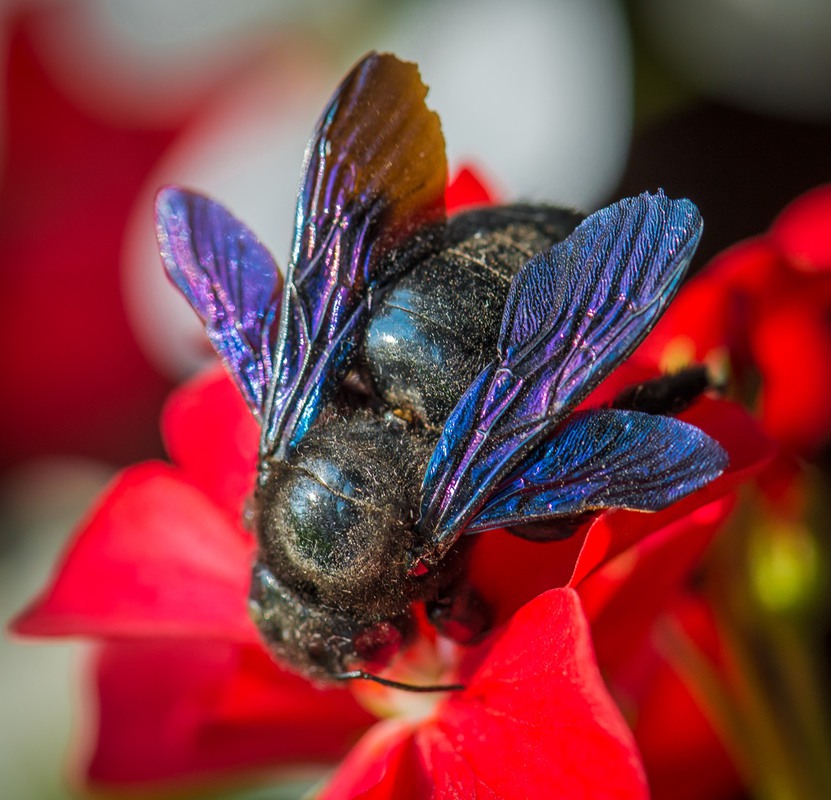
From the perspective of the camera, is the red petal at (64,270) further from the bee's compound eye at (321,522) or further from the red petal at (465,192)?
the bee's compound eye at (321,522)

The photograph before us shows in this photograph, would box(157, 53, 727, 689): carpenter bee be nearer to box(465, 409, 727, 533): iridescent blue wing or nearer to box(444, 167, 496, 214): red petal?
box(465, 409, 727, 533): iridescent blue wing

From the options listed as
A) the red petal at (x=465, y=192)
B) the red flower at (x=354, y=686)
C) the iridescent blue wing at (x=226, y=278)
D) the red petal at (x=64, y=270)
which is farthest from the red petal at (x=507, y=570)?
the red petal at (x=64, y=270)

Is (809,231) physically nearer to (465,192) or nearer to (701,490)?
(465,192)

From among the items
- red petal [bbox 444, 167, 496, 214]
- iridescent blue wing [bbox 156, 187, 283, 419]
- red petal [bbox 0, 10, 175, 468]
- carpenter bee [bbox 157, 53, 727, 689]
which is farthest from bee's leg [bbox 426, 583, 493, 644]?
red petal [bbox 0, 10, 175, 468]

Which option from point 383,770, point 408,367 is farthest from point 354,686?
point 408,367

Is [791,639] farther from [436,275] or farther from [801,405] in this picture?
[436,275]

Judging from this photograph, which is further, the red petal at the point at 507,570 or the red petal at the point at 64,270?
the red petal at the point at 64,270

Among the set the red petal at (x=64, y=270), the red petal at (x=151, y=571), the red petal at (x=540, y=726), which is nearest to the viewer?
the red petal at (x=540, y=726)

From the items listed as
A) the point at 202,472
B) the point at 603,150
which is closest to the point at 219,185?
the point at 603,150
